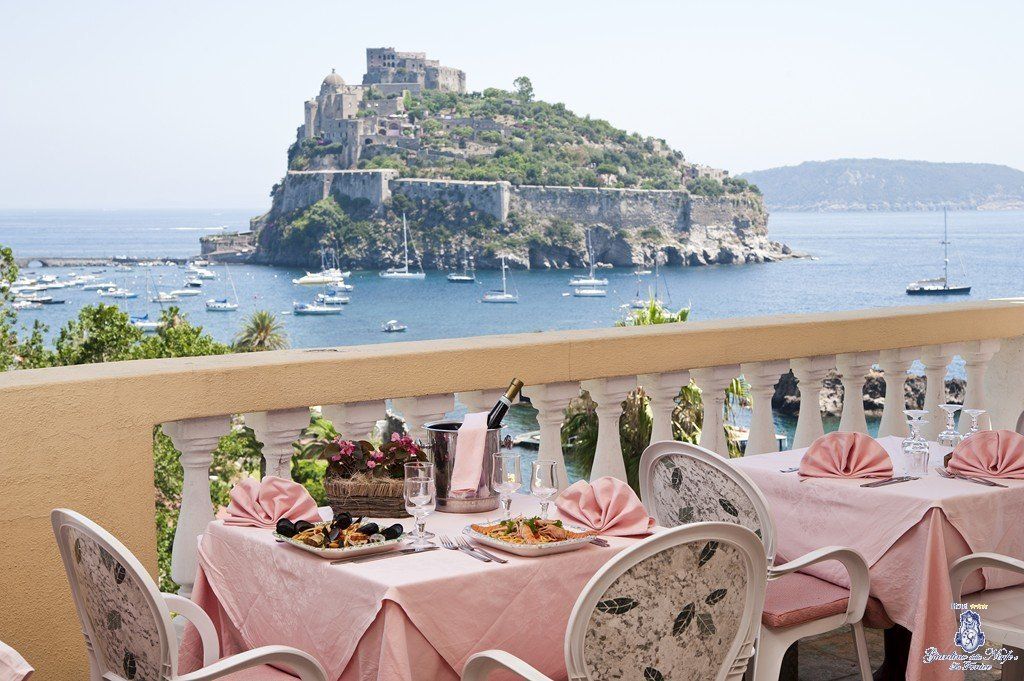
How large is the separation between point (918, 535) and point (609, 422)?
4.29ft

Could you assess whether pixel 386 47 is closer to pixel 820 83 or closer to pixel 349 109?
pixel 349 109

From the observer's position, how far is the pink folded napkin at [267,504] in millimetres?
2873

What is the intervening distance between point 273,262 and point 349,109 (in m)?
21.3

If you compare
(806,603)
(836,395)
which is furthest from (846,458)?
(836,395)

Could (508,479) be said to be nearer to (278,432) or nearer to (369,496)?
(369,496)

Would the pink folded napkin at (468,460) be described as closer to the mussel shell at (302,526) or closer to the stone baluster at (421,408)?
the mussel shell at (302,526)

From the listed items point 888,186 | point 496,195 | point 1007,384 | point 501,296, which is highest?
point 888,186

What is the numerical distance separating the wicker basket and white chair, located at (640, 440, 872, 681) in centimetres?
82

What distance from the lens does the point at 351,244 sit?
10381cm

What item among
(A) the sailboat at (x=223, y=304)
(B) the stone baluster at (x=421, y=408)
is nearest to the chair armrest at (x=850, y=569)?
(B) the stone baluster at (x=421, y=408)

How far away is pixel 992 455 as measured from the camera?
11.3 feet

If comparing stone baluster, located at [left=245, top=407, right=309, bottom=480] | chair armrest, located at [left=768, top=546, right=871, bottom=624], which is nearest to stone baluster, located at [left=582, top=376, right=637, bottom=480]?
chair armrest, located at [left=768, top=546, right=871, bottom=624]

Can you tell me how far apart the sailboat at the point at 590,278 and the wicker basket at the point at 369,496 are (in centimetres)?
9385

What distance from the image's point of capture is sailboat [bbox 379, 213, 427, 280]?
101m
